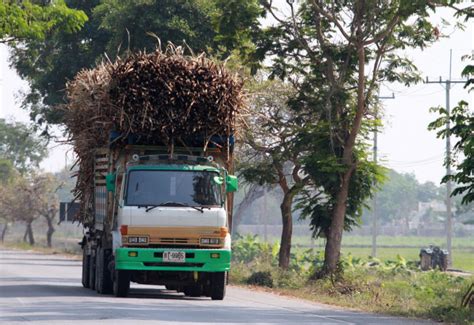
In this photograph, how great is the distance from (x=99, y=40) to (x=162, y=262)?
1153 inches

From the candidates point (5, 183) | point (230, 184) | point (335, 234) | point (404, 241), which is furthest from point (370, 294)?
point (404, 241)

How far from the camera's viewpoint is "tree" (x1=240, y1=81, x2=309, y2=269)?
36750 millimetres

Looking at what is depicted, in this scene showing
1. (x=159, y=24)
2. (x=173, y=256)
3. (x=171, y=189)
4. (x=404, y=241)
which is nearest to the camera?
(x=173, y=256)

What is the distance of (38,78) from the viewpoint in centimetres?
5434

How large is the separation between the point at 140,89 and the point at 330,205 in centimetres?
1135

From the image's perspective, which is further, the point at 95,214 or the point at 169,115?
the point at 95,214

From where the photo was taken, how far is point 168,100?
2452 cm

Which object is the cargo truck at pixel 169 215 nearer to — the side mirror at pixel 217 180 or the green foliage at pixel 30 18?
the side mirror at pixel 217 180

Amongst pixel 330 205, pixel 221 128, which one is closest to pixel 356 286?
pixel 330 205

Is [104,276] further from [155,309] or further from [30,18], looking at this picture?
[30,18]

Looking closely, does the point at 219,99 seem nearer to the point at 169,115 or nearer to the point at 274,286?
the point at 169,115

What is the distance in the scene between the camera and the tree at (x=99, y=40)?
4375 centimetres

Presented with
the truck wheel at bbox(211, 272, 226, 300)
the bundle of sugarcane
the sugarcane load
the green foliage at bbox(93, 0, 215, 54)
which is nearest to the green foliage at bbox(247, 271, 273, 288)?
the sugarcane load

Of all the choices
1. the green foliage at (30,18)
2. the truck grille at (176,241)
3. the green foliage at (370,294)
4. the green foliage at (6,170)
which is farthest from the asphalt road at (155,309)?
the green foliage at (6,170)
